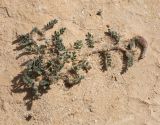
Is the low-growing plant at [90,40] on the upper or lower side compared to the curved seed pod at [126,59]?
upper

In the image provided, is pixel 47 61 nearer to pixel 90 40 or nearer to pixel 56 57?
pixel 56 57

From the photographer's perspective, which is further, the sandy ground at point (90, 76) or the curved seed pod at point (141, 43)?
the curved seed pod at point (141, 43)

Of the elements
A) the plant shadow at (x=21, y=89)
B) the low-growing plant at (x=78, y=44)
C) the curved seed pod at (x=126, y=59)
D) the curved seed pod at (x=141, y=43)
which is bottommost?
the plant shadow at (x=21, y=89)

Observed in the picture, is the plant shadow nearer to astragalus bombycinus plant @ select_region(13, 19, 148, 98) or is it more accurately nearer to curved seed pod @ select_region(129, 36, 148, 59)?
astragalus bombycinus plant @ select_region(13, 19, 148, 98)

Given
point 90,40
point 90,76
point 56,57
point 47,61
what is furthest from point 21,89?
point 90,40

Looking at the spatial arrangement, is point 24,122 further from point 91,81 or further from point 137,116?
point 137,116

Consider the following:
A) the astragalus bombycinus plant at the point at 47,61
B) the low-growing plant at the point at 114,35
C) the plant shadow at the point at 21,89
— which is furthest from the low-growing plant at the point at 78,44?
the plant shadow at the point at 21,89

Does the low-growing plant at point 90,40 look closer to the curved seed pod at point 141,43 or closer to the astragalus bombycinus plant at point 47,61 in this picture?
the astragalus bombycinus plant at point 47,61

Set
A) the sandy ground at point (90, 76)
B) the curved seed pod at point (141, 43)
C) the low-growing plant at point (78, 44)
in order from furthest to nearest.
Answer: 1. the curved seed pod at point (141, 43)
2. the low-growing plant at point (78, 44)
3. the sandy ground at point (90, 76)

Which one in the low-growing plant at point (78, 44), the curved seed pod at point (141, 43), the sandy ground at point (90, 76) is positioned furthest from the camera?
the curved seed pod at point (141, 43)
